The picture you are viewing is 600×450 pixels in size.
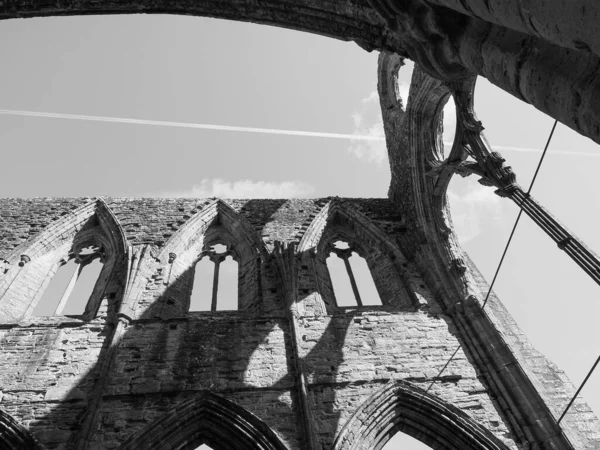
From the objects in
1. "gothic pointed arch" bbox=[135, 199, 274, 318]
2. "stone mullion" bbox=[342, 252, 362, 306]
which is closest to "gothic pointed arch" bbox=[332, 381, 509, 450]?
"stone mullion" bbox=[342, 252, 362, 306]

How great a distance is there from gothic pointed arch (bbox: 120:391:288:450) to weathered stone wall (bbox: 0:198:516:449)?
98 millimetres

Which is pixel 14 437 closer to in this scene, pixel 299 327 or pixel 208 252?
pixel 299 327

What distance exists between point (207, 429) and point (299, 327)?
2.06m

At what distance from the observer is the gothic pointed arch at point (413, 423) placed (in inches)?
232

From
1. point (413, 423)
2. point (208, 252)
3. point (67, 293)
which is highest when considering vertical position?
point (208, 252)

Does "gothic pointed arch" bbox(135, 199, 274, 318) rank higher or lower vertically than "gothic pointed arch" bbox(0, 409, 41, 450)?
higher

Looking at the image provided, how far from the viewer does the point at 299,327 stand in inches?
284

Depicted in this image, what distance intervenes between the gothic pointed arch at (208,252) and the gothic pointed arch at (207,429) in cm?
198

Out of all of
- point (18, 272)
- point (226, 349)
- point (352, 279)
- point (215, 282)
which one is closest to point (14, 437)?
point (226, 349)

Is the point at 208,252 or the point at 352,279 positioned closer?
the point at 352,279

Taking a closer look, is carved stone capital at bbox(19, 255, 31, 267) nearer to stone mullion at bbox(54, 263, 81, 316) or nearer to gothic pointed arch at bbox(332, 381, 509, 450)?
stone mullion at bbox(54, 263, 81, 316)

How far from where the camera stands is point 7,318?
24.0 ft

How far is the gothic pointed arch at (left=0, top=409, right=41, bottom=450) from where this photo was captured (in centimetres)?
544

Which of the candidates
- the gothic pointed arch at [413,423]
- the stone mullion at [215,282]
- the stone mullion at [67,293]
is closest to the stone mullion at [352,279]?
the gothic pointed arch at [413,423]
